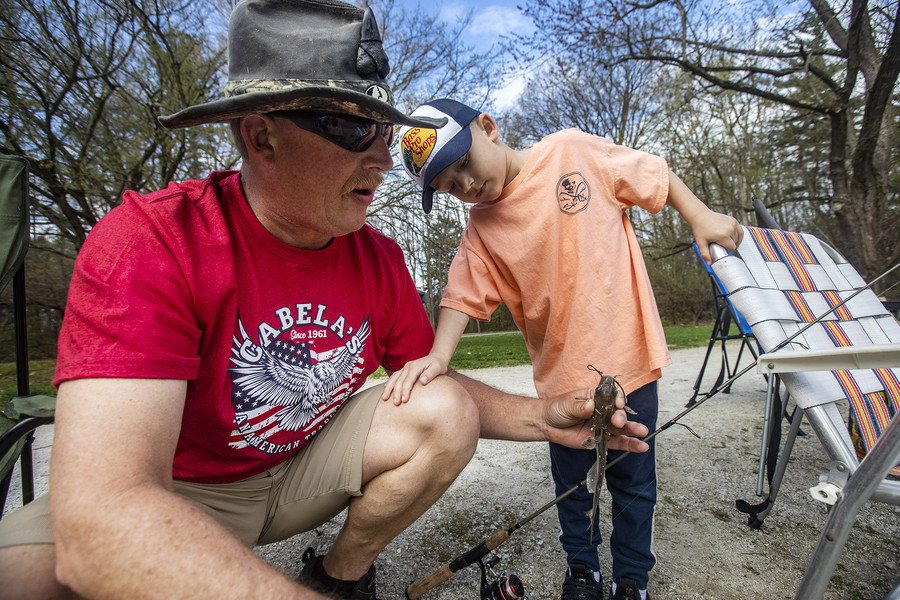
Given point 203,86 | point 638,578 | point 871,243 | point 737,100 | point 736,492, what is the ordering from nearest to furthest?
1. point 638,578
2. point 736,492
3. point 871,243
4. point 203,86
5. point 737,100

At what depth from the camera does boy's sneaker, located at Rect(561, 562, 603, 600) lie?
1.58m

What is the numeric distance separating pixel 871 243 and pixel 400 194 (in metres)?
8.14

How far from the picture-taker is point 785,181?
15.7 meters

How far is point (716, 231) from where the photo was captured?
177cm

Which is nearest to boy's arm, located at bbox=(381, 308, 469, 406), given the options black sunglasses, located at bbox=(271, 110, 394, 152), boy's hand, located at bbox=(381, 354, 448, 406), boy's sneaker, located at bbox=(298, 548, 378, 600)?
boy's hand, located at bbox=(381, 354, 448, 406)

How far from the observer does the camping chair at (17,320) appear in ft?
3.99

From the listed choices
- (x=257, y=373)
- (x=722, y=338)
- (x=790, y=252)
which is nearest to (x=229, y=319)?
(x=257, y=373)

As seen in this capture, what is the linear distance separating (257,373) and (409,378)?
1.50 ft

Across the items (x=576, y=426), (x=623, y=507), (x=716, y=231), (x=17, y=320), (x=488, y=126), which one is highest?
(x=488, y=126)

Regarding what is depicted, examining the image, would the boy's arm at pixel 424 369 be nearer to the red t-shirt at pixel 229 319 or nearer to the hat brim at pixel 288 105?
the red t-shirt at pixel 229 319

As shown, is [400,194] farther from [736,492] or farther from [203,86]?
[736,492]

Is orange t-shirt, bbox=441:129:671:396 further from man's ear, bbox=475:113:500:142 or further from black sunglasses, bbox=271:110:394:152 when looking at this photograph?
black sunglasses, bbox=271:110:394:152

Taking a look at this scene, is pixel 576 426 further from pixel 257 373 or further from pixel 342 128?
pixel 342 128

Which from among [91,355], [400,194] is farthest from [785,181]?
[91,355]
